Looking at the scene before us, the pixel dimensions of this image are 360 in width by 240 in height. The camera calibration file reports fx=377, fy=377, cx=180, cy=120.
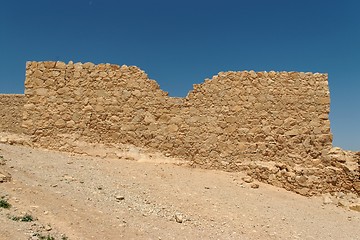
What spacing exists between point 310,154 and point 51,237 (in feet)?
25.9

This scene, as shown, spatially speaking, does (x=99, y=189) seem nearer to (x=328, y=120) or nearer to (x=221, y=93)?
(x=221, y=93)

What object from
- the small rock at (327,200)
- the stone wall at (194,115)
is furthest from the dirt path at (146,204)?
the stone wall at (194,115)

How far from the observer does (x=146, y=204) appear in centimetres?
761

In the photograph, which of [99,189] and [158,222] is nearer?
[158,222]

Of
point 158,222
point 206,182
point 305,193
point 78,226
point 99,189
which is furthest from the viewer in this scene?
→ point 305,193

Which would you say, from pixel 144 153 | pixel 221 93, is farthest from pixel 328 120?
pixel 144 153

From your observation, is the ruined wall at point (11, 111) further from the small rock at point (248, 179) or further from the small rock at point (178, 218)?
the small rock at point (178, 218)

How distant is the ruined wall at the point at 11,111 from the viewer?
1852 cm

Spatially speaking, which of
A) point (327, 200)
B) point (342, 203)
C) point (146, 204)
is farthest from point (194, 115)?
point (342, 203)

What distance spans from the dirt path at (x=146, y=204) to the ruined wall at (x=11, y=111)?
9244mm

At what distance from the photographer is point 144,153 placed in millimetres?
10812

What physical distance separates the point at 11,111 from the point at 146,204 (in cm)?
1360

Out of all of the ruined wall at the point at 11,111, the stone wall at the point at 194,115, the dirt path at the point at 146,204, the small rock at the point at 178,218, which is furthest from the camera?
the ruined wall at the point at 11,111

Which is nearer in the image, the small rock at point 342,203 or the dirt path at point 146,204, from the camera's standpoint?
the dirt path at point 146,204
